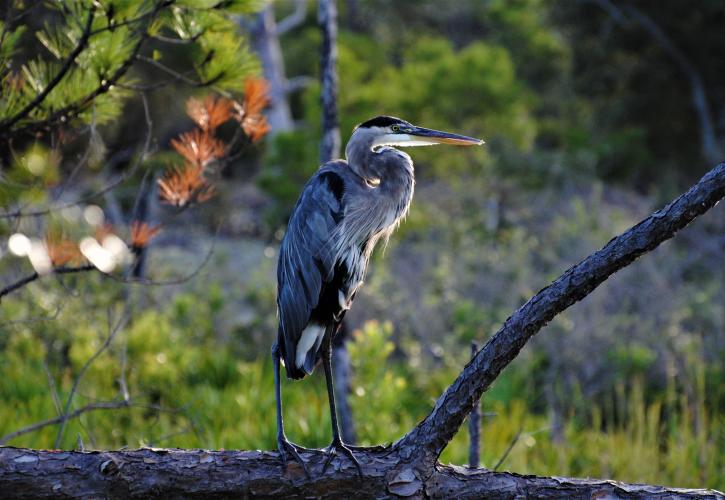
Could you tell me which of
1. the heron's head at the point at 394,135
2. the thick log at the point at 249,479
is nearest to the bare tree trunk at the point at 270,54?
the heron's head at the point at 394,135

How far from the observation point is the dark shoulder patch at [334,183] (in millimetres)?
3090

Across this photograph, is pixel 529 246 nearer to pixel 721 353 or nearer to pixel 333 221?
pixel 721 353

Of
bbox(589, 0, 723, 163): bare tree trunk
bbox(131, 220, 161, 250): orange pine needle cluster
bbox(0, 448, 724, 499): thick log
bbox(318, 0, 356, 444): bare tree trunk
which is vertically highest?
bbox(589, 0, 723, 163): bare tree trunk

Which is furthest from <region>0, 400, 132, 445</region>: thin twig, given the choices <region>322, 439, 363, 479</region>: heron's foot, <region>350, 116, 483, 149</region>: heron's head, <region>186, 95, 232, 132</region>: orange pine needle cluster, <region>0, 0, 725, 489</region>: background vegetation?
<region>350, 116, 483, 149</region>: heron's head

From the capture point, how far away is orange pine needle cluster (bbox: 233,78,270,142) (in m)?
3.00

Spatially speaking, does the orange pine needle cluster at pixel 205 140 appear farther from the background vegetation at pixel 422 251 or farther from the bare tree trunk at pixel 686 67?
the bare tree trunk at pixel 686 67

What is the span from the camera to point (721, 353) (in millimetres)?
6527

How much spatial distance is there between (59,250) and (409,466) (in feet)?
4.32

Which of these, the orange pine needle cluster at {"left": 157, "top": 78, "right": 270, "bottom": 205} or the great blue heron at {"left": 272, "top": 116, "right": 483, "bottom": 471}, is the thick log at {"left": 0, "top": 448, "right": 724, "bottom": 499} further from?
the orange pine needle cluster at {"left": 157, "top": 78, "right": 270, "bottom": 205}

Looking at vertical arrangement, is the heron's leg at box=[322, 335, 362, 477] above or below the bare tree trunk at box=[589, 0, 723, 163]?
below

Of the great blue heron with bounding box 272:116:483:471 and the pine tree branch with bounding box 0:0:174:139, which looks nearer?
the pine tree branch with bounding box 0:0:174:139

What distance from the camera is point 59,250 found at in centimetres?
277

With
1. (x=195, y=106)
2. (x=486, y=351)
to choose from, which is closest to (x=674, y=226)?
(x=486, y=351)

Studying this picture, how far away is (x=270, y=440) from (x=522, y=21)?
14.3 m
